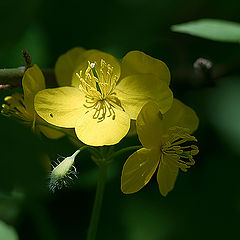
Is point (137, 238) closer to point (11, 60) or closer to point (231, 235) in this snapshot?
point (231, 235)

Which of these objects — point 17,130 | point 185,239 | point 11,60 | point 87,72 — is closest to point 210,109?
point 185,239

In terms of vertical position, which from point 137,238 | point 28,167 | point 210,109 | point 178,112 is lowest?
point 137,238

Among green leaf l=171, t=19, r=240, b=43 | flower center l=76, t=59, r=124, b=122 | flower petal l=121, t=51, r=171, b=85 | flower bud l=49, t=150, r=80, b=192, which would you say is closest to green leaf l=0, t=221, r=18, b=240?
flower bud l=49, t=150, r=80, b=192

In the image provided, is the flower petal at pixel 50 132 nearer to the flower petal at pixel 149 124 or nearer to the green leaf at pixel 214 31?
the flower petal at pixel 149 124

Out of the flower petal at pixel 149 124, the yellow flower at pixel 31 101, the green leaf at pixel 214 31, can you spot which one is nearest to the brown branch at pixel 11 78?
the yellow flower at pixel 31 101

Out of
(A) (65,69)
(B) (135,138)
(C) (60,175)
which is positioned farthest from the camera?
(B) (135,138)

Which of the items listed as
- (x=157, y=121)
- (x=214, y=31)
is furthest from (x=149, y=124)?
(x=214, y=31)

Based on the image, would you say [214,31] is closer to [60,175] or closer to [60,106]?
[60,106]
